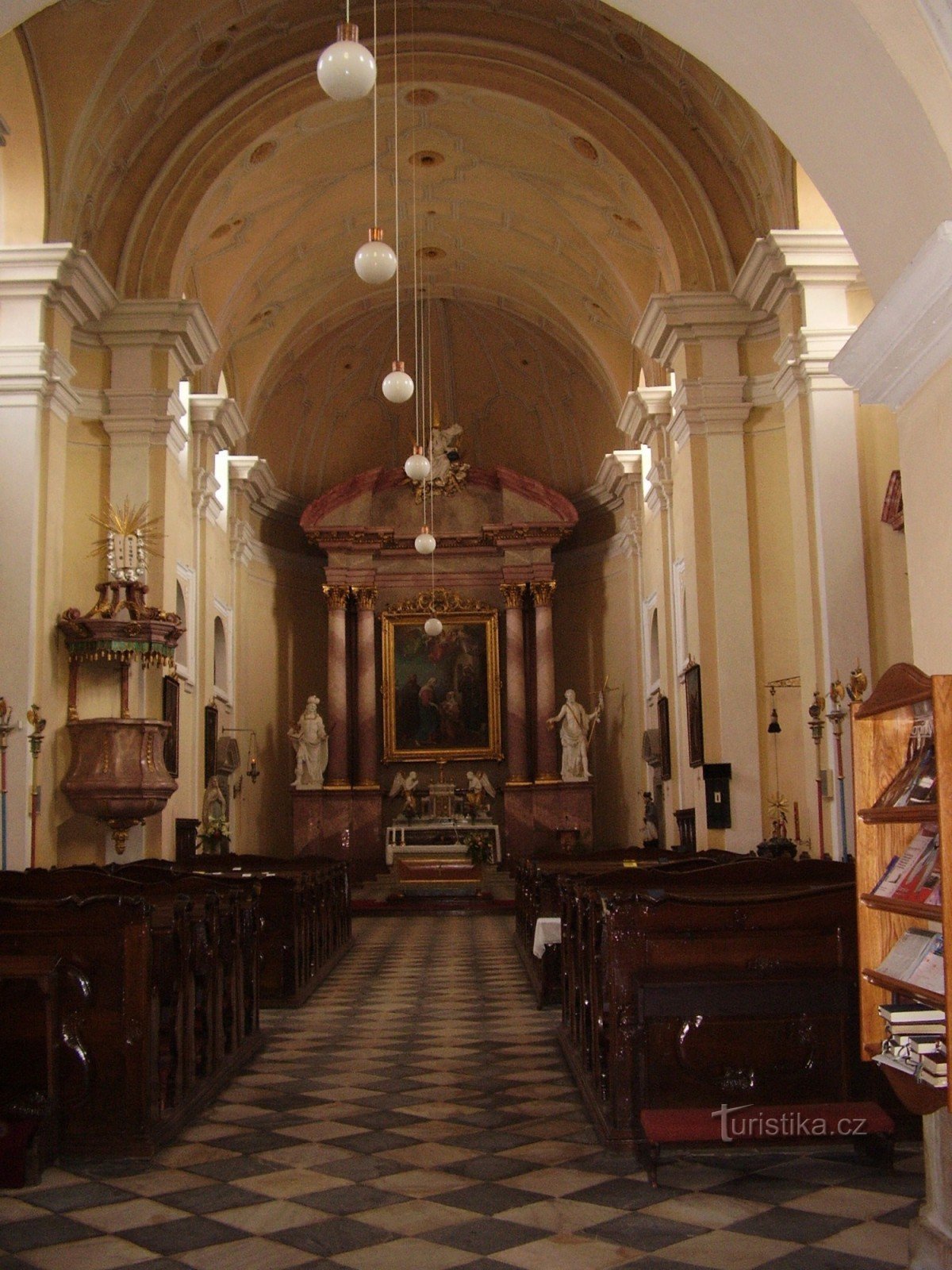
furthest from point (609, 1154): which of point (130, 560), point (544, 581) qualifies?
point (544, 581)

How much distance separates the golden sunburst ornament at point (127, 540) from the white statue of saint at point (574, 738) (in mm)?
9370

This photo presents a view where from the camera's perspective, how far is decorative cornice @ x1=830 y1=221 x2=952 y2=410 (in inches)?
169

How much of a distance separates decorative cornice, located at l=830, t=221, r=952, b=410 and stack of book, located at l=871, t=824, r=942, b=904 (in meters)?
1.68

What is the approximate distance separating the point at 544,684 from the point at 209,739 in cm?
648

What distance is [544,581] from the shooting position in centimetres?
2295

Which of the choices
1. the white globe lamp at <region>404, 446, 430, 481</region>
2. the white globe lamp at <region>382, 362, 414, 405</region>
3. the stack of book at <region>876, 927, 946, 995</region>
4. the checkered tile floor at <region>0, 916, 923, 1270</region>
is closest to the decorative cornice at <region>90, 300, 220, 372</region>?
the white globe lamp at <region>404, 446, 430, 481</region>

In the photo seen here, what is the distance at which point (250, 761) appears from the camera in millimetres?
21438

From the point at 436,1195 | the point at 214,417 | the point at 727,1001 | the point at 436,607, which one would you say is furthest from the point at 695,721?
the point at 436,607

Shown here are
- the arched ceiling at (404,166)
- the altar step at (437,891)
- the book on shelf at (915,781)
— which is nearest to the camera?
the book on shelf at (915,781)

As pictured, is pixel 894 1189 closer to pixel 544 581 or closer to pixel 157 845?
Result: pixel 157 845

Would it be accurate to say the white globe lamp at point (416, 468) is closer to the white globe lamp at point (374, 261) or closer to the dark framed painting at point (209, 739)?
the white globe lamp at point (374, 261)

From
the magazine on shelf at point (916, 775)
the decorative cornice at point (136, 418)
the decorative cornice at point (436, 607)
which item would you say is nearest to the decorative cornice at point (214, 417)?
the decorative cornice at point (136, 418)

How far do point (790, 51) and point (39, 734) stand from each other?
365 inches

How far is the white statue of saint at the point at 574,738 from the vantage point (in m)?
21.8
